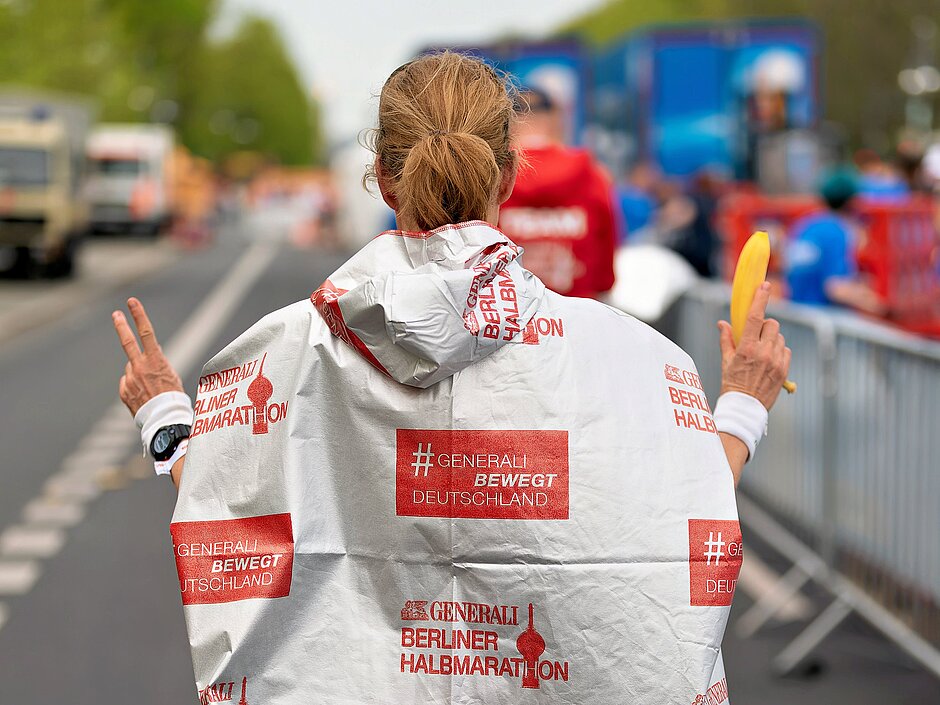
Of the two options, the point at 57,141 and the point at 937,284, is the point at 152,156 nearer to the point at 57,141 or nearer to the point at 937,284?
the point at 57,141

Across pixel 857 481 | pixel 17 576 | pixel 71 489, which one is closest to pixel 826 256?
pixel 857 481

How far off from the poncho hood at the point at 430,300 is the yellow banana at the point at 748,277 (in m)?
0.42

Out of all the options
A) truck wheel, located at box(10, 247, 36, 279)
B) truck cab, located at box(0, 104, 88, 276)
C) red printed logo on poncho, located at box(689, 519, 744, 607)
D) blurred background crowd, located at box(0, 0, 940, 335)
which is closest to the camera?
red printed logo on poncho, located at box(689, 519, 744, 607)

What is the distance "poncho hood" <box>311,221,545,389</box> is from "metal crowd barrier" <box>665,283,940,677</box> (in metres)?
3.62

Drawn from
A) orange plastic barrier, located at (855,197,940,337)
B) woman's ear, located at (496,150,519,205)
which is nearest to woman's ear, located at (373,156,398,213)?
woman's ear, located at (496,150,519,205)

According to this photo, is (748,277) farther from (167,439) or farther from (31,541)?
(31,541)

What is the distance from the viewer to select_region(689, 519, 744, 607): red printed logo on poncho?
7.41ft

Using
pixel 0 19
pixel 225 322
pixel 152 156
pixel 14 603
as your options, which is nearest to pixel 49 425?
pixel 14 603

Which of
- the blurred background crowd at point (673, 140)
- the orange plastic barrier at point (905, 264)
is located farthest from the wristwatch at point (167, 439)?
the orange plastic barrier at point (905, 264)

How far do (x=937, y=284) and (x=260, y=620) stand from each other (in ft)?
25.9

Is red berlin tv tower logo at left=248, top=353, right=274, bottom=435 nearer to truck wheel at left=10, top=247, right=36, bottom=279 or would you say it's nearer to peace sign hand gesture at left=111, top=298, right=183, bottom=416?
peace sign hand gesture at left=111, top=298, right=183, bottom=416

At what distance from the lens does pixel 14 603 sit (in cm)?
729

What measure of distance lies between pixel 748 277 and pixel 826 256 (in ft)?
20.6

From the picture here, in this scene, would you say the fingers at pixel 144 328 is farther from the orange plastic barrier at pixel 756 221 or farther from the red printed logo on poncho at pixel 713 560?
the orange plastic barrier at pixel 756 221
